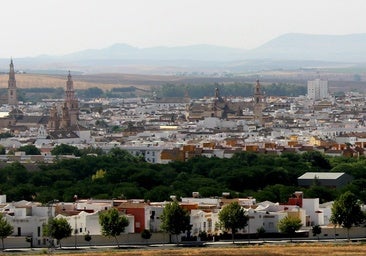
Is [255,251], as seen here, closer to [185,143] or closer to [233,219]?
[233,219]

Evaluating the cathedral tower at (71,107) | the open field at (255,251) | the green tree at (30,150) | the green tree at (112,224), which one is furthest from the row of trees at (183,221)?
the cathedral tower at (71,107)

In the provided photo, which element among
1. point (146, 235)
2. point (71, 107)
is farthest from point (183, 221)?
point (71, 107)

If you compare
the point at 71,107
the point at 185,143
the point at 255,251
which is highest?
the point at 255,251

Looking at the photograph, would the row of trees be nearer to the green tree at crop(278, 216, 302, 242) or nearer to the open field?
the green tree at crop(278, 216, 302, 242)

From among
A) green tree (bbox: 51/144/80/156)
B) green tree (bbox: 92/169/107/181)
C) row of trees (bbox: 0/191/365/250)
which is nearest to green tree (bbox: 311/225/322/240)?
row of trees (bbox: 0/191/365/250)

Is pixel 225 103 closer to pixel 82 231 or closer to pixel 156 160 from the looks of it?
pixel 156 160

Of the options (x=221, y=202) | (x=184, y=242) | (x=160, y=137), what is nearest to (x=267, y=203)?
(x=221, y=202)
